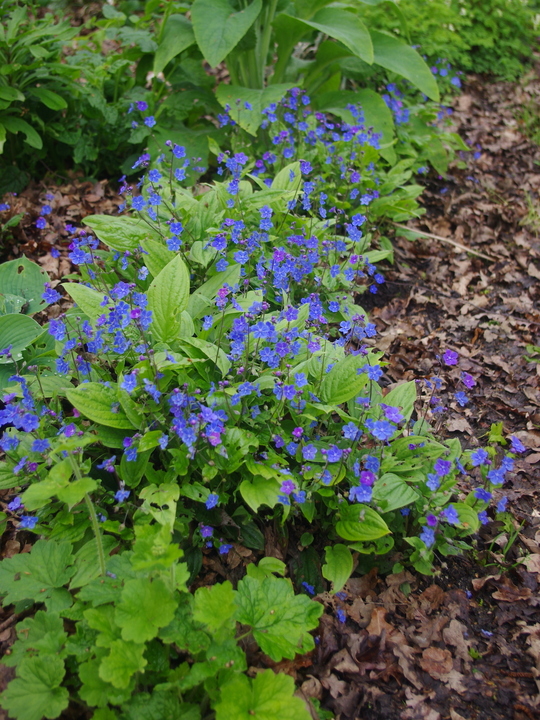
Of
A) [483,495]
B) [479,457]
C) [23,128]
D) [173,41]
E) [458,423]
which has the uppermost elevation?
[173,41]

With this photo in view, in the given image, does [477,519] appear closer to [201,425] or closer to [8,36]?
[201,425]

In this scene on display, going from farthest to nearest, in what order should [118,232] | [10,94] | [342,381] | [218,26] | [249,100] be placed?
[249,100], [218,26], [10,94], [118,232], [342,381]

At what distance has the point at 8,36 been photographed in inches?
149

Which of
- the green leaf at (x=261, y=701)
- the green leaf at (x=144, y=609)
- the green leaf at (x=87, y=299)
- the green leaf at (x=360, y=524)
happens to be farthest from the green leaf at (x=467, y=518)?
the green leaf at (x=87, y=299)

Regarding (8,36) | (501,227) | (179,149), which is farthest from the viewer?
(501,227)

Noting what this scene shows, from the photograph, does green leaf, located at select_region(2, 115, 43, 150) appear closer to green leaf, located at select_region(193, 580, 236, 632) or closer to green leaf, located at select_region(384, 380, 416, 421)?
green leaf, located at select_region(384, 380, 416, 421)

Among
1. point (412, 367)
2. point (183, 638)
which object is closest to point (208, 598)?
point (183, 638)

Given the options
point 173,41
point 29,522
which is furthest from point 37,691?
point 173,41

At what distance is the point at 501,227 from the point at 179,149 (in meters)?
2.99

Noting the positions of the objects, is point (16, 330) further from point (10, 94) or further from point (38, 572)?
point (10, 94)

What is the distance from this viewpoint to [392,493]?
2.22 m

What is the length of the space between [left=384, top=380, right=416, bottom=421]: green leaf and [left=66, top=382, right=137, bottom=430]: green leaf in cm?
119

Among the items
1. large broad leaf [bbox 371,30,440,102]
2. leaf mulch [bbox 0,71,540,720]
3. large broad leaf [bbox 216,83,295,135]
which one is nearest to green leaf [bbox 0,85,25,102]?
leaf mulch [bbox 0,71,540,720]

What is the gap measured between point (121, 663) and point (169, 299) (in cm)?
150
